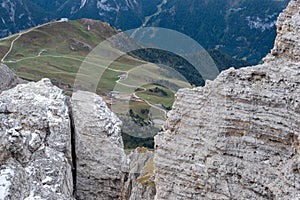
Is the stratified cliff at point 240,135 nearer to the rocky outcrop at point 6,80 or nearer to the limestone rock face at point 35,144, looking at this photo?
the limestone rock face at point 35,144

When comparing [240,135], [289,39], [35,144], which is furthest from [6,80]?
[289,39]

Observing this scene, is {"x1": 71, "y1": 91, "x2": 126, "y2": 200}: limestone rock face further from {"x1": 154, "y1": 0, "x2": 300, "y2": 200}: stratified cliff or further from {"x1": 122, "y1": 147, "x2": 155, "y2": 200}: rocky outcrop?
{"x1": 154, "y1": 0, "x2": 300, "y2": 200}: stratified cliff

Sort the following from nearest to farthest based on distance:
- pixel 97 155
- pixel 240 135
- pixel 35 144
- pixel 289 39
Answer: pixel 240 135 < pixel 289 39 < pixel 35 144 < pixel 97 155

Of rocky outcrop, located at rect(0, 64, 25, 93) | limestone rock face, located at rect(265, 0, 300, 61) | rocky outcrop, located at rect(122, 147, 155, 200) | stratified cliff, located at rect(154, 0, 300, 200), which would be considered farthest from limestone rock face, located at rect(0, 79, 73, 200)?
limestone rock face, located at rect(265, 0, 300, 61)

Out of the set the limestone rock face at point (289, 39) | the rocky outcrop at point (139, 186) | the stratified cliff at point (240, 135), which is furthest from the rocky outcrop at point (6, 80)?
the limestone rock face at point (289, 39)

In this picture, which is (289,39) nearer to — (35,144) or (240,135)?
(240,135)

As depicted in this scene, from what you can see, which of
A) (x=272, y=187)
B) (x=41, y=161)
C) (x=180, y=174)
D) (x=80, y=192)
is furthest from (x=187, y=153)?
(x=80, y=192)
